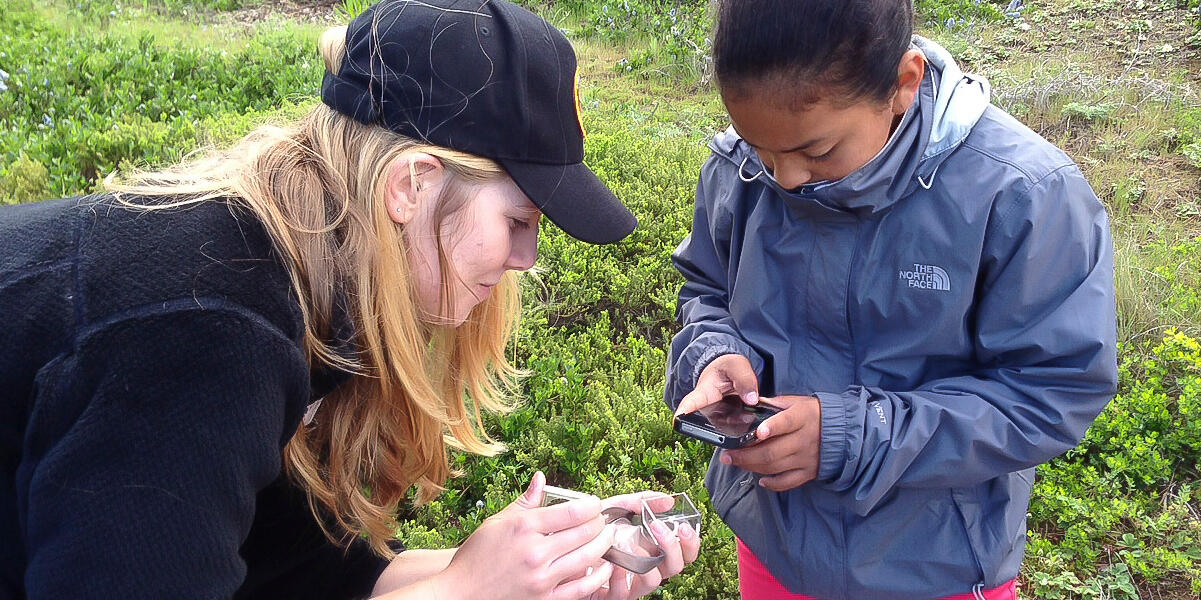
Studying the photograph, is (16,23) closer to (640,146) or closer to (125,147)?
(125,147)

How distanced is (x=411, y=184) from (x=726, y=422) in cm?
79

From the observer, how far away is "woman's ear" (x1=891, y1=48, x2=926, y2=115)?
A: 1687 millimetres

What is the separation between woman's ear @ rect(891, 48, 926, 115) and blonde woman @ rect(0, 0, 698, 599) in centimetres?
56

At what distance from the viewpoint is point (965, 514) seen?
5.98ft

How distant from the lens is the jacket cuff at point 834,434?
176 cm

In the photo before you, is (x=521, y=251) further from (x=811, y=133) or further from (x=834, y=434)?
(x=834, y=434)

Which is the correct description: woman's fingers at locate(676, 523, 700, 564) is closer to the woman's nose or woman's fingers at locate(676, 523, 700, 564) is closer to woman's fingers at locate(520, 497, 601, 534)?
woman's fingers at locate(520, 497, 601, 534)

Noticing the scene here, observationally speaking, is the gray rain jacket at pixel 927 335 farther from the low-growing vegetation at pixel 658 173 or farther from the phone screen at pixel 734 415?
the low-growing vegetation at pixel 658 173

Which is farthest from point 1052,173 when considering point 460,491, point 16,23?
point 16,23

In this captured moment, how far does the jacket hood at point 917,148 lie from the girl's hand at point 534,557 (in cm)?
77

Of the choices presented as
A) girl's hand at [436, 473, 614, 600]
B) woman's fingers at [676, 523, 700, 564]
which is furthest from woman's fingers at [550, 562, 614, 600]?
woman's fingers at [676, 523, 700, 564]

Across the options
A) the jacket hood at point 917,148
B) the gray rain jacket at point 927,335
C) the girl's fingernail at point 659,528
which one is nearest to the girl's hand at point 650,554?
the girl's fingernail at point 659,528

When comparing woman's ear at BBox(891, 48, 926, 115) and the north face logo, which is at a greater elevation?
woman's ear at BBox(891, 48, 926, 115)

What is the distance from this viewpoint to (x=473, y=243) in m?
1.66
